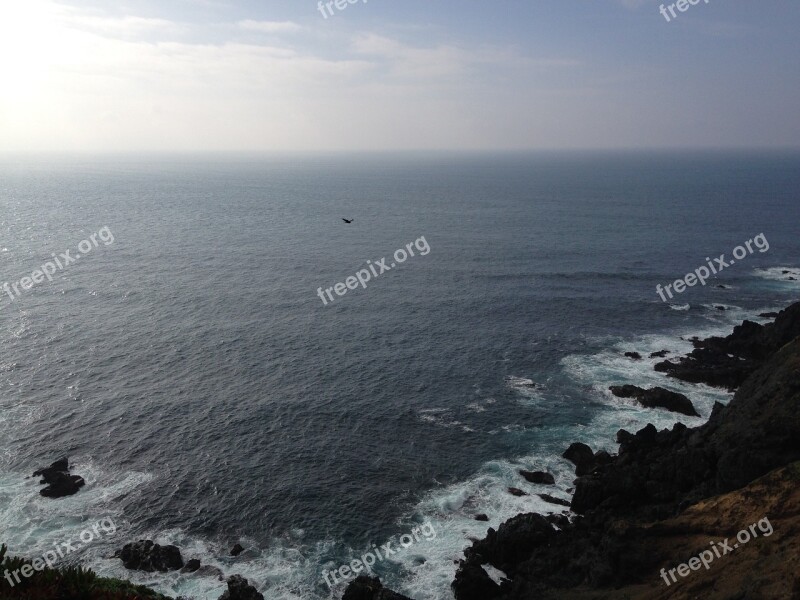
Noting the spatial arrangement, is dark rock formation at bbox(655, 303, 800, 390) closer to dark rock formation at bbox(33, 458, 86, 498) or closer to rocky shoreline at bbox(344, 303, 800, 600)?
rocky shoreline at bbox(344, 303, 800, 600)

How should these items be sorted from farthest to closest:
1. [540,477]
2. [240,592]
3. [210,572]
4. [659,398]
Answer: [659,398]
[540,477]
[210,572]
[240,592]

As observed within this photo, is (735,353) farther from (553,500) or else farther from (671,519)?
(671,519)

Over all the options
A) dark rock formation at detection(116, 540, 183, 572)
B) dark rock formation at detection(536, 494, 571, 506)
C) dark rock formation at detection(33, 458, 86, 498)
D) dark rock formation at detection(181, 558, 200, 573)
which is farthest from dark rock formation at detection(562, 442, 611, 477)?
dark rock formation at detection(33, 458, 86, 498)

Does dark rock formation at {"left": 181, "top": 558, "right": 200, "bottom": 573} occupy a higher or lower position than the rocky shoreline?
lower

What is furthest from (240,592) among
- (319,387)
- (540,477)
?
(319,387)

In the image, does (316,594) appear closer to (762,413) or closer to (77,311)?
(762,413)
